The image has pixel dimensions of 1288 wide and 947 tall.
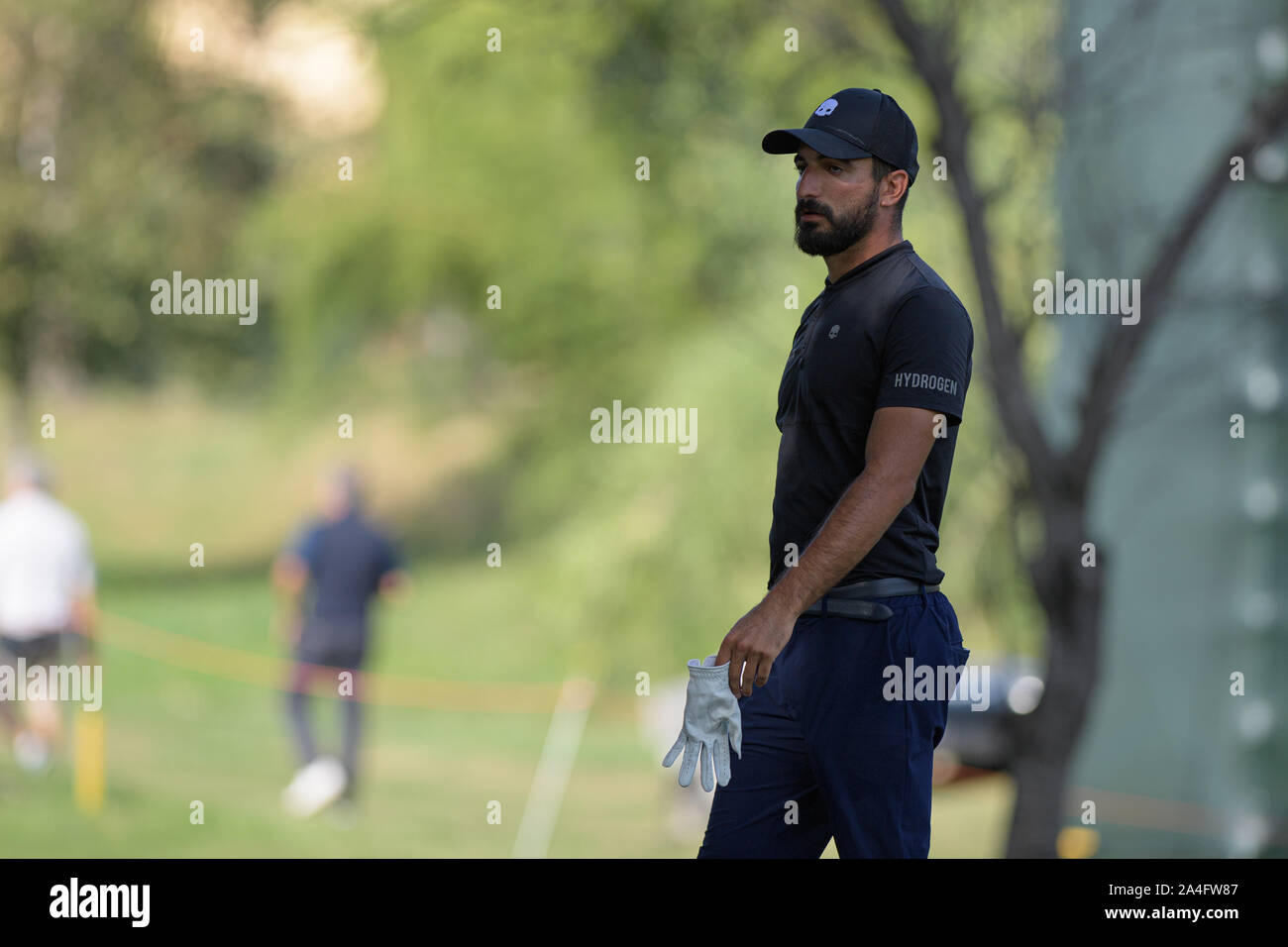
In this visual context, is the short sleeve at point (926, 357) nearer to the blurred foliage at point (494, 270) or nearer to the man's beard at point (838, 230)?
the man's beard at point (838, 230)

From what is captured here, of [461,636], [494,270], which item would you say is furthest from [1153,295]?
[461,636]

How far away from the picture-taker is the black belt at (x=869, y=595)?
3.11m

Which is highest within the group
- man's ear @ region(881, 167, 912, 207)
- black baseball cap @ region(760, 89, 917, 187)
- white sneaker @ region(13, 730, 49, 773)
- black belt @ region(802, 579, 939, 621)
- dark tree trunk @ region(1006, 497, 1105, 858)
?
black baseball cap @ region(760, 89, 917, 187)

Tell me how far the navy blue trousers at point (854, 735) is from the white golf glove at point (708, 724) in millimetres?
97

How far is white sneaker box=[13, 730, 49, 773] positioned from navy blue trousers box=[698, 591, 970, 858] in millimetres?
7963

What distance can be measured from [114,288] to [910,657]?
25.4m

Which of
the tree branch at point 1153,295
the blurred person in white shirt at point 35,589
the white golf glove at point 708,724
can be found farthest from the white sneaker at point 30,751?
the white golf glove at point 708,724

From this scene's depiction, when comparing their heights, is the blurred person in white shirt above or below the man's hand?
below

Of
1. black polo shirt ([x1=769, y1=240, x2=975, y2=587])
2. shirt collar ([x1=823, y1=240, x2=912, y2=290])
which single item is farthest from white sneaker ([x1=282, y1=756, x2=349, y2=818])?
shirt collar ([x1=823, y1=240, x2=912, y2=290])

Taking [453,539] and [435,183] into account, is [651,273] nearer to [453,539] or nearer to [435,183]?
[435,183]

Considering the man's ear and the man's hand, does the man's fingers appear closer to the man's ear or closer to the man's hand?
the man's hand

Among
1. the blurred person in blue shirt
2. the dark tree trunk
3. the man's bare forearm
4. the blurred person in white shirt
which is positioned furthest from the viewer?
the blurred person in blue shirt

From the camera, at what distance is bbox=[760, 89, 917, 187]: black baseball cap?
3127 millimetres
